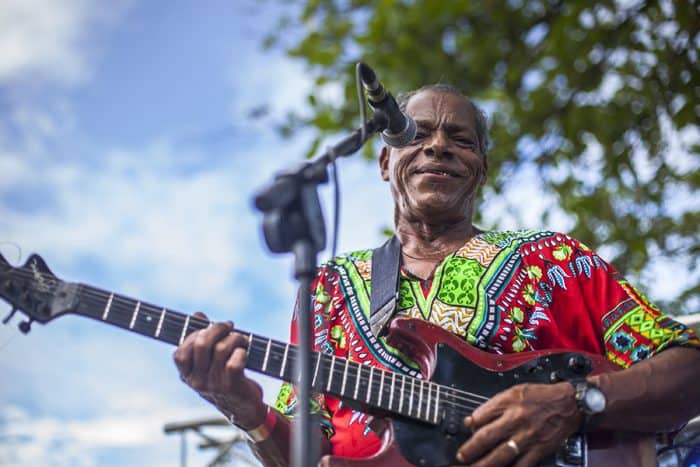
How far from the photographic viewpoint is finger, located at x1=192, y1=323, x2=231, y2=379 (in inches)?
106

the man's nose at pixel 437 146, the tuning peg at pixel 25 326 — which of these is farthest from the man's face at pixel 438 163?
the tuning peg at pixel 25 326

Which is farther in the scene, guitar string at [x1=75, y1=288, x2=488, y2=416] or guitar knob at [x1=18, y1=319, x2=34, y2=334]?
guitar string at [x1=75, y1=288, x2=488, y2=416]

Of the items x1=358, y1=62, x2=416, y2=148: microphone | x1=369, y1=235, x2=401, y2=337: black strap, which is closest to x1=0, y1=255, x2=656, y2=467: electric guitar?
x1=369, y1=235, x2=401, y2=337: black strap

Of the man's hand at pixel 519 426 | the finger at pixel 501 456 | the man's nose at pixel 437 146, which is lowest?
the finger at pixel 501 456

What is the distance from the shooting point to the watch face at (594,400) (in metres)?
2.79

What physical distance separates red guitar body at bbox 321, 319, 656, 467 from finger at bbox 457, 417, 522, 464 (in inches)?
3.1

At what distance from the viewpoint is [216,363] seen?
2713mm

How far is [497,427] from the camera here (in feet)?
8.84

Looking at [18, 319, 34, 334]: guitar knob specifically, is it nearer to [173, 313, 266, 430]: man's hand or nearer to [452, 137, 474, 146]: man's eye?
[173, 313, 266, 430]: man's hand

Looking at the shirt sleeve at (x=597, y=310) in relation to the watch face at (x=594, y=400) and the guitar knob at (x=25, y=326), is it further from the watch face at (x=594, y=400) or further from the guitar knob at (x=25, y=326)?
the guitar knob at (x=25, y=326)

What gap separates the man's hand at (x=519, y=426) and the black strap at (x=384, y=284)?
63 centimetres

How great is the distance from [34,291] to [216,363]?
0.58 metres

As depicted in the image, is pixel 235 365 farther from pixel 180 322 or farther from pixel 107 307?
pixel 107 307

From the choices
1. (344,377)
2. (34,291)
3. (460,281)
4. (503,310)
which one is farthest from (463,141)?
(34,291)
